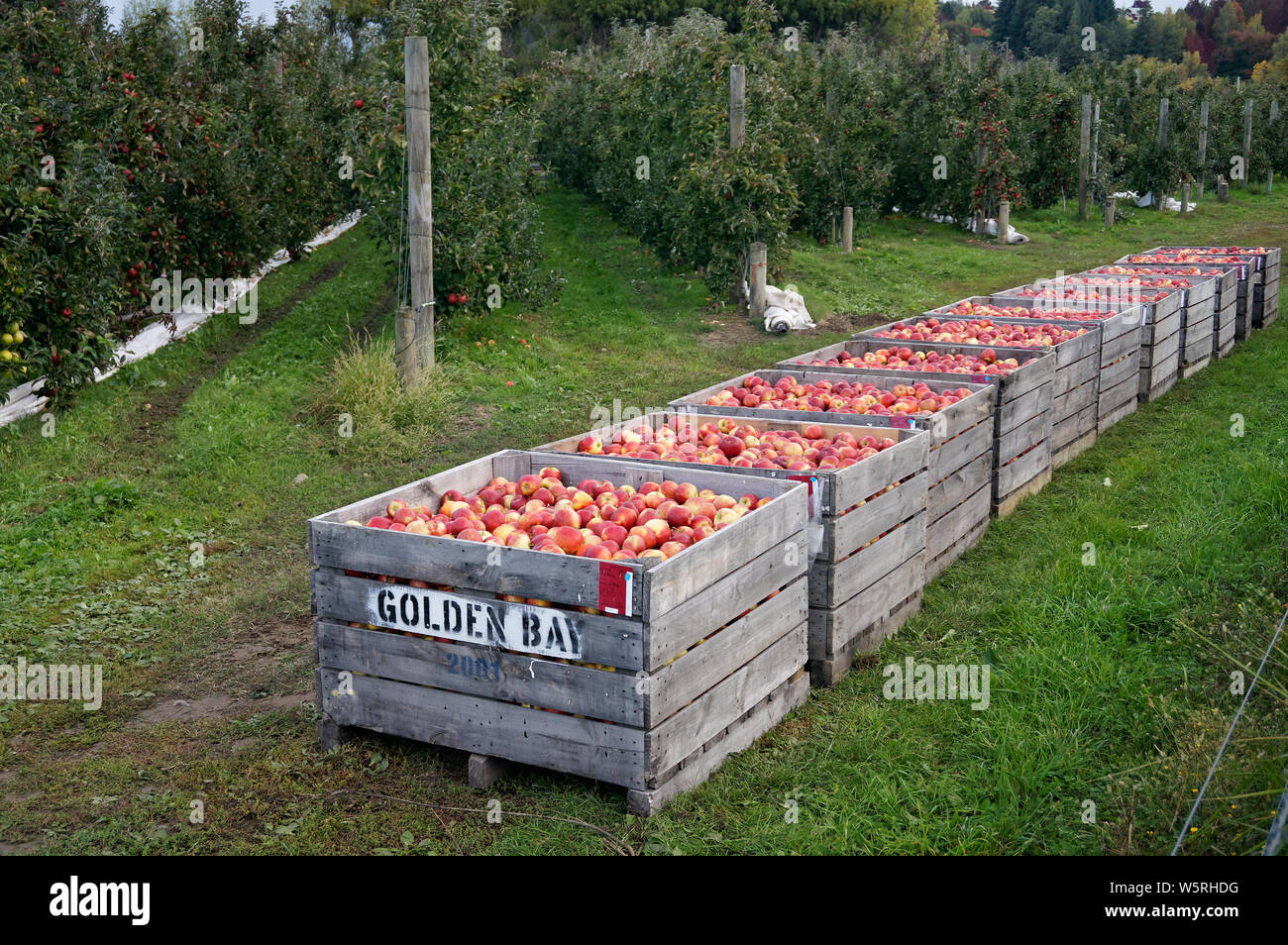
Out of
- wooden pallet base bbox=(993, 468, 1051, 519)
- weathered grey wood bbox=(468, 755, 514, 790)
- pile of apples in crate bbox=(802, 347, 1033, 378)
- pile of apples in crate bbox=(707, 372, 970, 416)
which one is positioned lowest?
weathered grey wood bbox=(468, 755, 514, 790)

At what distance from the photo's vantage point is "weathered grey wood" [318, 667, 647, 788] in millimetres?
4047

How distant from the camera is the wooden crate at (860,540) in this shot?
520 cm

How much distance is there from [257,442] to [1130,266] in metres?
10.6

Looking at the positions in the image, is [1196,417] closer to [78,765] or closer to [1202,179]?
[78,765]

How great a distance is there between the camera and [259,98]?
15.9 m

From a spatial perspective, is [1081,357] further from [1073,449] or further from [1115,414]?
[1115,414]

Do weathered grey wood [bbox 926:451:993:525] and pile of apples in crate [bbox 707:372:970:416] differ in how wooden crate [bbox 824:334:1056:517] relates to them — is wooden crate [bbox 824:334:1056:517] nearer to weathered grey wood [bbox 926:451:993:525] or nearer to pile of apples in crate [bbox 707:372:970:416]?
weathered grey wood [bbox 926:451:993:525]

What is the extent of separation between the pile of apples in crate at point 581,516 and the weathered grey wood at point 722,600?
209 mm

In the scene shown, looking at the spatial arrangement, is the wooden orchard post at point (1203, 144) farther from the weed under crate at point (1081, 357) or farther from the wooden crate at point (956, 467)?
the wooden crate at point (956, 467)

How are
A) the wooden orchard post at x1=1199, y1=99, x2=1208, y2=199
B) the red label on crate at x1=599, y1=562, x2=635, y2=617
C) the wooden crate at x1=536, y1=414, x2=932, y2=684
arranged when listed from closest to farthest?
the red label on crate at x1=599, y1=562, x2=635, y2=617, the wooden crate at x1=536, y1=414, x2=932, y2=684, the wooden orchard post at x1=1199, y1=99, x2=1208, y2=199

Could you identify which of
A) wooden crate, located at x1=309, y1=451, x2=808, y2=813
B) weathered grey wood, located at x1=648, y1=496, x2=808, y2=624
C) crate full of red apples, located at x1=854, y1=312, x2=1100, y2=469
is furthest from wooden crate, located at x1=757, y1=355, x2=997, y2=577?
wooden crate, located at x1=309, y1=451, x2=808, y2=813

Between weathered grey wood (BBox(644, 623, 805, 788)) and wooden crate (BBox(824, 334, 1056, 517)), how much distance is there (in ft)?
10.0

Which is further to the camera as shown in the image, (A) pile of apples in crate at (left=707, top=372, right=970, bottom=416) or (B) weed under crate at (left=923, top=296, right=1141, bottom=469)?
(B) weed under crate at (left=923, top=296, right=1141, bottom=469)

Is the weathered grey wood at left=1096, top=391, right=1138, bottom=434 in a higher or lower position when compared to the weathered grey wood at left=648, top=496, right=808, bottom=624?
lower
